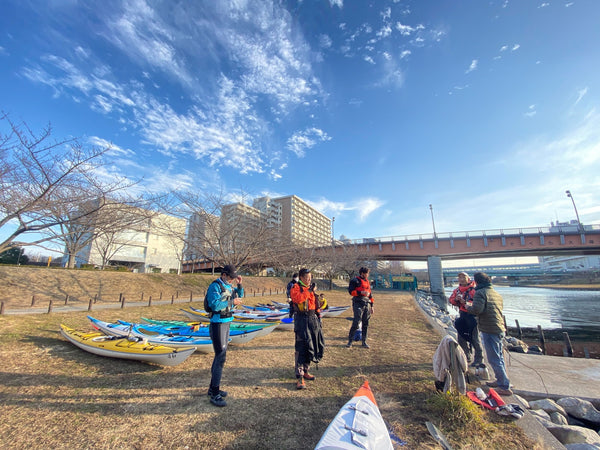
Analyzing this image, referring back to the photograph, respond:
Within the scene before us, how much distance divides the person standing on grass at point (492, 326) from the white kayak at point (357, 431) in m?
2.68

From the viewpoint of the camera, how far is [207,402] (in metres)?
3.76

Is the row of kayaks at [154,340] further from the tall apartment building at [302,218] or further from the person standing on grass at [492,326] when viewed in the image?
the tall apartment building at [302,218]

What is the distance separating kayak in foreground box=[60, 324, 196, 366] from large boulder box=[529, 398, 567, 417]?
614cm

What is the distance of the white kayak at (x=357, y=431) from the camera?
229 centimetres

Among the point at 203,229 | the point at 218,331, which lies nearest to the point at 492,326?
the point at 218,331

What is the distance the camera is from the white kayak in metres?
2.29

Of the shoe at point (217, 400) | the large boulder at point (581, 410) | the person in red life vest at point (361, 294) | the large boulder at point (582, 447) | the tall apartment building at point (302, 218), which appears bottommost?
the large boulder at point (581, 410)

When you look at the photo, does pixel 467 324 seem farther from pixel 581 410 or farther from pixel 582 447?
pixel 582 447

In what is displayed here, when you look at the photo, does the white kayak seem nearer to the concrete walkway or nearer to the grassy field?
the grassy field

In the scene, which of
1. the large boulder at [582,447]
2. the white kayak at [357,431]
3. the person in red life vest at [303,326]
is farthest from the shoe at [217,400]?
the large boulder at [582,447]

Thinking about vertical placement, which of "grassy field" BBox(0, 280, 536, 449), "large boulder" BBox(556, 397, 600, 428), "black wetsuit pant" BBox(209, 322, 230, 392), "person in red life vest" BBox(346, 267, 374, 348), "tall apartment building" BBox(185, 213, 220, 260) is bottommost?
"large boulder" BBox(556, 397, 600, 428)

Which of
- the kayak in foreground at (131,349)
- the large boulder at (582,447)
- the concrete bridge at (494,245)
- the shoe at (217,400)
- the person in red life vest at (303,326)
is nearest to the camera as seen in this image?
the large boulder at (582,447)

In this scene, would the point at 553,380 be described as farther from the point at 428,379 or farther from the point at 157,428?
the point at 157,428

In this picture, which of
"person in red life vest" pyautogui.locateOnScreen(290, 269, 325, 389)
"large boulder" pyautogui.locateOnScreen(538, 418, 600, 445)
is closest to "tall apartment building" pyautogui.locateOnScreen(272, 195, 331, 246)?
"person in red life vest" pyautogui.locateOnScreen(290, 269, 325, 389)
